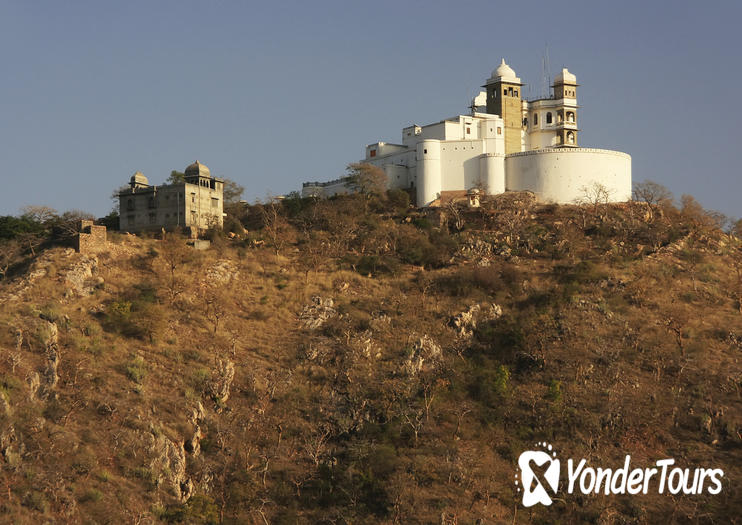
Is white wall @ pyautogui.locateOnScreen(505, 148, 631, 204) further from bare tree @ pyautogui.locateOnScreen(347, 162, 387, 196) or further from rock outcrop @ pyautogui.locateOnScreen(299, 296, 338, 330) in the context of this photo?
rock outcrop @ pyautogui.locateOnScreen(299, 296, 338, 330)

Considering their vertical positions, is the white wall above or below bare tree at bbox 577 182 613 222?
above

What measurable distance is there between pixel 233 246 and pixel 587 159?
31661 mm

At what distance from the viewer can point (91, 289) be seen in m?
57.3

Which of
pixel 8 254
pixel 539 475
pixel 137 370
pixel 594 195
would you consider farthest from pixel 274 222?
pixel 539 475

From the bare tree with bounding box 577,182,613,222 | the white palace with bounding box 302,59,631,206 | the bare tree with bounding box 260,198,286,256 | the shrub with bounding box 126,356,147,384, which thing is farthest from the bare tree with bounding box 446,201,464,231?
the shrub with bounding box 126,356,147,384

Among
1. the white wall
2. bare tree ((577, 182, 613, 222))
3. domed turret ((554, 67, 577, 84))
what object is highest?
domed turret ((554, 67, 577, 84))

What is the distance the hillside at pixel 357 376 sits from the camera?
4391 centimetres

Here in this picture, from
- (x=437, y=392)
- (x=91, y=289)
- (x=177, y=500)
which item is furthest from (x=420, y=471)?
(x=91, y=289)

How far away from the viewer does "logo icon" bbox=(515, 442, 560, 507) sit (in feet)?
150

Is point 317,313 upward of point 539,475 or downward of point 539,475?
upward

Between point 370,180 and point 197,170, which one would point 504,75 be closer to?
point 370,180

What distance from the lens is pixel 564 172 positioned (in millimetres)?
79625

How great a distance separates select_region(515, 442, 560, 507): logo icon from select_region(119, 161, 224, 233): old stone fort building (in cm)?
3174

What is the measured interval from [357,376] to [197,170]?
1053 inches
